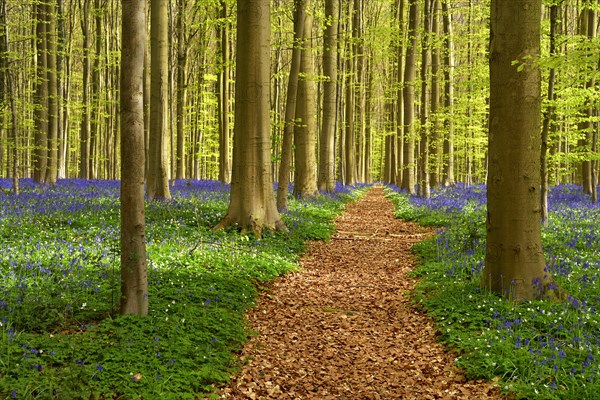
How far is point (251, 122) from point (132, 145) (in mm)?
6432

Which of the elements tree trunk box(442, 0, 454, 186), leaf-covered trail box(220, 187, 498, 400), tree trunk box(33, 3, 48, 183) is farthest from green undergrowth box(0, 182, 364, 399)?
tree trunk box(442, 0, 454, 186)

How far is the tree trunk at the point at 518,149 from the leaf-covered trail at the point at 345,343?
1.59m

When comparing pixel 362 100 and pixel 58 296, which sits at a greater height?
pixel 362 100

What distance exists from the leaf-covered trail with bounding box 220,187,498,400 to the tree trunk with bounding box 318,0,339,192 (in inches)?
481

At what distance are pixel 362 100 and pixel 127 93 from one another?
1438 inches

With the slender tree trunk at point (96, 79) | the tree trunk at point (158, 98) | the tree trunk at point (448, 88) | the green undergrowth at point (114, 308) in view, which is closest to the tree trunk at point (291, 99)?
the tree trunk at point (158, 98)

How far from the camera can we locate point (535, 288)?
22.2 feet

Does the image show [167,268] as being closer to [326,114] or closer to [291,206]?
[291,206]

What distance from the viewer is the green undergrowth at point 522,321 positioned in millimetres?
4562

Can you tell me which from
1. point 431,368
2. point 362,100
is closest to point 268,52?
point 431,368

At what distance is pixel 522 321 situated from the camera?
595 centimetres

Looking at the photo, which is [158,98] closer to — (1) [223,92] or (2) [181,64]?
(2) [181,64]

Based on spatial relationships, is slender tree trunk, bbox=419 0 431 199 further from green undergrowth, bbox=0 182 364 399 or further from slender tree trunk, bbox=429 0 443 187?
green undergrowth, bbox=0 182 364 399

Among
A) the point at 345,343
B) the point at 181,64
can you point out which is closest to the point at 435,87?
the point at 181,64
